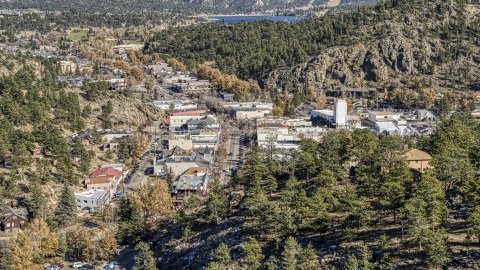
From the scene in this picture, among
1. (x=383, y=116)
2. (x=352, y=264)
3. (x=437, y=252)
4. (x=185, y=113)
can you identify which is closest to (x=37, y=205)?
(x=352, y=264)

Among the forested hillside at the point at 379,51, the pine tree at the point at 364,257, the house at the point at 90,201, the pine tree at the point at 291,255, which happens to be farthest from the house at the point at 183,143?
the forested hillside at the point at 379,51

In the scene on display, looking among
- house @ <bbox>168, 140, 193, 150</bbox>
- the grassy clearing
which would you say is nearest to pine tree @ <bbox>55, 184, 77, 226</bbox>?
house @ <bbox>168, 140, 193, 150</bbox>

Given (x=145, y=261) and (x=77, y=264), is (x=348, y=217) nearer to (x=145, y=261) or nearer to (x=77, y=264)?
(x=145, y=261)

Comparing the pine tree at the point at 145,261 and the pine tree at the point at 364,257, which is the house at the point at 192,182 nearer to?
the pine tree at the point at 145,261

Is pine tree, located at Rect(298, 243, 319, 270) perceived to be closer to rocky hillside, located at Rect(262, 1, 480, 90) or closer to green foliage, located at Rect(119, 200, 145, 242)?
green foliage, located at Rect(119, 200, 145, 242)

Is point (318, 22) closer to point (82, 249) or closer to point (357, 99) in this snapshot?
point (357, 99)
